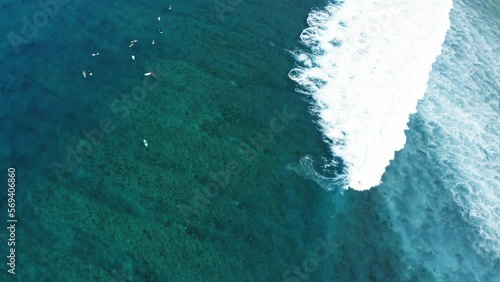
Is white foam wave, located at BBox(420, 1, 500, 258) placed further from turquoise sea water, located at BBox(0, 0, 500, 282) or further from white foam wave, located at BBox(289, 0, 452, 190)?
white foam wave, located at BBox(289, 0, 452, 190)

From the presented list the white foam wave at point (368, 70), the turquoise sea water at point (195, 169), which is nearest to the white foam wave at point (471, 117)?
the turquoise sea water at point (195, 169)

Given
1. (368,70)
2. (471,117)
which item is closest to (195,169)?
(368,70)

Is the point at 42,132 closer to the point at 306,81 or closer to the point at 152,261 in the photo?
the point at 152,261

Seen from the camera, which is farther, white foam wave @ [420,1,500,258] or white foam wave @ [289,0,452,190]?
white foam wave @ [289,0,452,190]

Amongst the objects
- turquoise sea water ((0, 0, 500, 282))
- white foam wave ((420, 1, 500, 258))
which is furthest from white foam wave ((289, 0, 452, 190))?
white foam wave ((420, 1, 500, 258))

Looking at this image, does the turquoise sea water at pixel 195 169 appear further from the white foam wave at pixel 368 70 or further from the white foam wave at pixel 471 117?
the white foam wave at pixel 368 70
